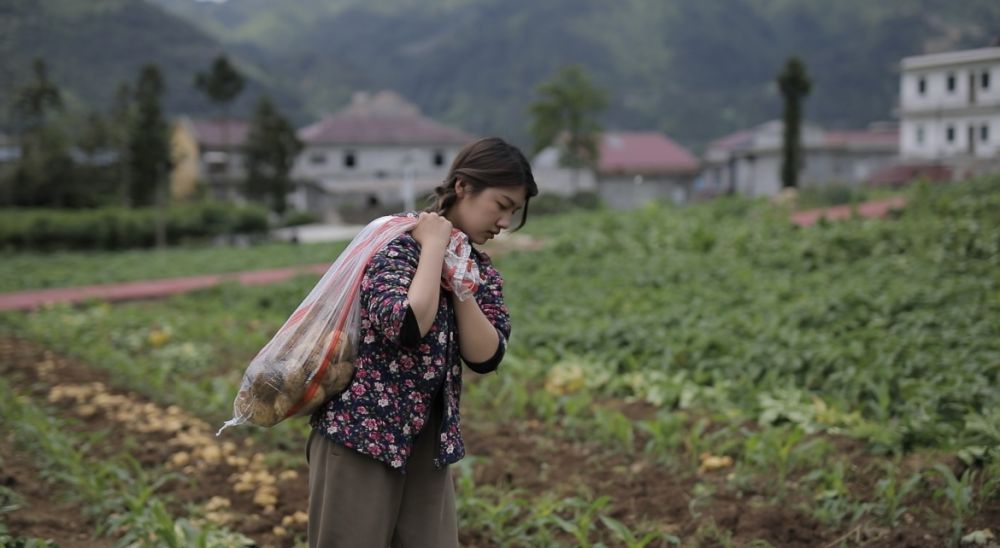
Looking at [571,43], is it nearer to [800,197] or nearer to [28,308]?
[800,197]

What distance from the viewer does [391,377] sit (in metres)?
2.38

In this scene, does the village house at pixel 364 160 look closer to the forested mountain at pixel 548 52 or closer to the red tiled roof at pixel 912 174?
the forested mountain at pixel 548 52

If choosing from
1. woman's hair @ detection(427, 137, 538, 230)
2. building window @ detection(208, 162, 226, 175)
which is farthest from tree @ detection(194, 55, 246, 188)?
woman's hair @ detection(427, 137, 538, 230)

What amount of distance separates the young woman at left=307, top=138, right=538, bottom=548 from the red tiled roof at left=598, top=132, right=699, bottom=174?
41.6 metres

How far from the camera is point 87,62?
60.0 meters

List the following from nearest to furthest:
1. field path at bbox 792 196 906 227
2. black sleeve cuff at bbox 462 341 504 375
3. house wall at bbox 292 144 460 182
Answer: black sleeve cuff at bbox 462 341 504 375
field path at bbox 792 196 906 227
house wall at bbox 292 144 460 182

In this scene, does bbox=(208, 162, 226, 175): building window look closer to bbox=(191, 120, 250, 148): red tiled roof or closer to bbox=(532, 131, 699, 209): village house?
bbox=(191, 120, 250, 148): red tiled roof

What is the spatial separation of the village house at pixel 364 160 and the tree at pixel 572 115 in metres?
5.49

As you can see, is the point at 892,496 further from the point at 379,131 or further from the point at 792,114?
the point at 379,131

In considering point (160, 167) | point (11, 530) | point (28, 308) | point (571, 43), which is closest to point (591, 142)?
point (160, 167)

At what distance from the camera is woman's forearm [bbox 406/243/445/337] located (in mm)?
→ 2199

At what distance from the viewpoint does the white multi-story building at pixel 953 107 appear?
1648cm

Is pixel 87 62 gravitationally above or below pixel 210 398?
above

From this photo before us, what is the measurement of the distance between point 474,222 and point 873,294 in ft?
19.8
